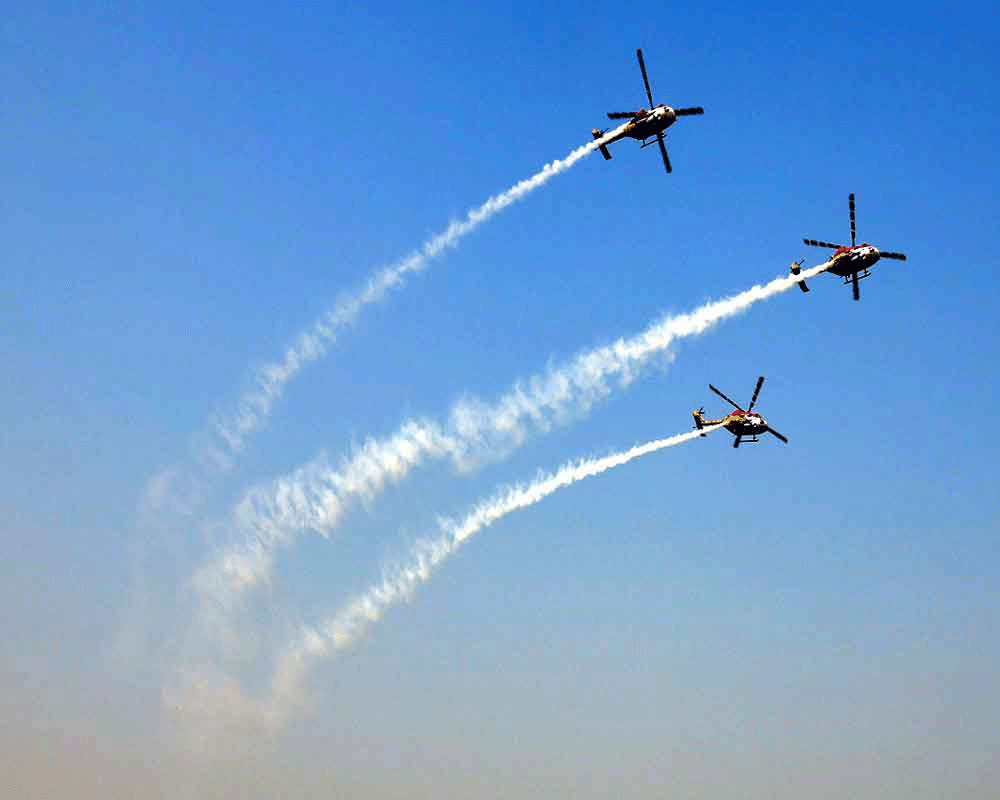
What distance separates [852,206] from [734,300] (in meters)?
18.5

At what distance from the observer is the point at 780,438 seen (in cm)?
17662

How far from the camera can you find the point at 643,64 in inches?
7018

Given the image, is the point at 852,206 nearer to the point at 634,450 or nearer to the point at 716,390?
the point at 716,390

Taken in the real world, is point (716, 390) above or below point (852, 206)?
below

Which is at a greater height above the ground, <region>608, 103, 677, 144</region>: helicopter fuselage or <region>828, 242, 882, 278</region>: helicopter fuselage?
<region>608, 103, 677, 144</region>: helicopter fuselage

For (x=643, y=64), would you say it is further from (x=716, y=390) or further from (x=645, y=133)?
(x=716, y=390)

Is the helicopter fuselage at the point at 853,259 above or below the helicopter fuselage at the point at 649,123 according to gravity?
below

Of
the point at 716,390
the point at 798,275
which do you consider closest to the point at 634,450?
the point at 716,390

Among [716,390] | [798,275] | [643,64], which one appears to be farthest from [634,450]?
[643,64]

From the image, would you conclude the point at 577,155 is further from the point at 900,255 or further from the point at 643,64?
the point at 900,255

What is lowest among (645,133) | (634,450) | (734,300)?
(634,450)

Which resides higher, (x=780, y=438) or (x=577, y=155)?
(x=577, y=155)

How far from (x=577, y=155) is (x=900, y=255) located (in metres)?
41.5

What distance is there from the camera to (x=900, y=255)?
175m
